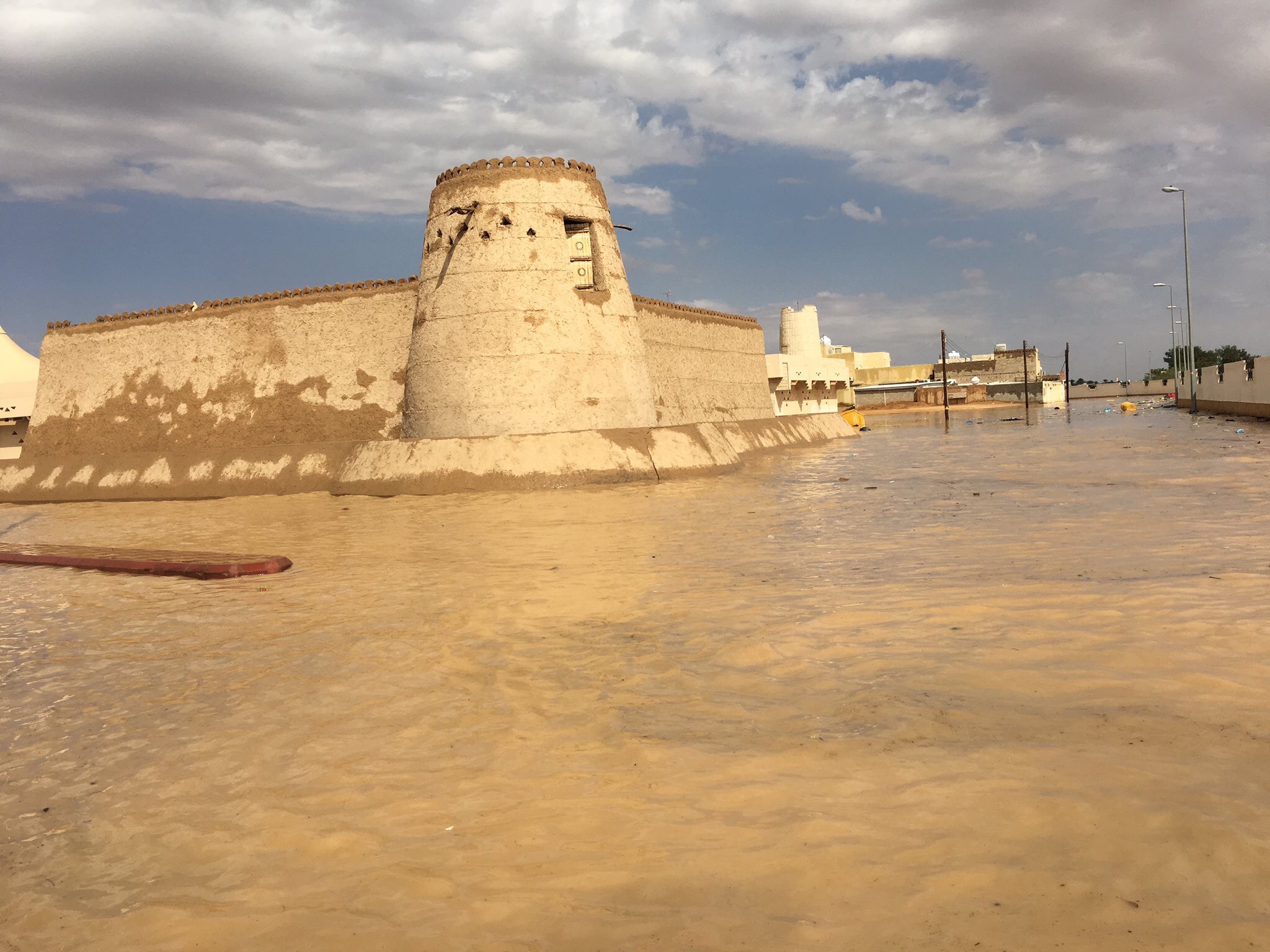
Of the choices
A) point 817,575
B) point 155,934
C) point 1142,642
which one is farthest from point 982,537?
point 155,934

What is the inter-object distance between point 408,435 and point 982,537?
13.0m

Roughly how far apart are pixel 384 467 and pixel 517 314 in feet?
12.3

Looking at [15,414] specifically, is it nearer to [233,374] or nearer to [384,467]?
[233,374]

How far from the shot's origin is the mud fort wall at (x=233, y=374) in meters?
21.3

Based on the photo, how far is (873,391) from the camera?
3474 inches

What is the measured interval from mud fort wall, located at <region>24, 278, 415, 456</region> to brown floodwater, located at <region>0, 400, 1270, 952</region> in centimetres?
1224

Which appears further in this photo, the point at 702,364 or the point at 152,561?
the point at 702,364

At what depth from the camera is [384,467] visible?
18.3 m

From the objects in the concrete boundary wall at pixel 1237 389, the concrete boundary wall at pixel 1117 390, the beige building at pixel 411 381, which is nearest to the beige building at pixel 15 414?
the beige building at pixel 411 381

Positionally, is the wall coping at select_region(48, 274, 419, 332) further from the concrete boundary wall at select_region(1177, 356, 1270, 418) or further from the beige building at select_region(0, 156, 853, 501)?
the concrete boundary wall at select_region(1177, 356, 1270, 418)

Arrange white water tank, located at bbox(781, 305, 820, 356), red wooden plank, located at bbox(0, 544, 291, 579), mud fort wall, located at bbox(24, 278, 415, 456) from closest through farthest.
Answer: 1. red wooden plank, located at bbox(0, 544, 291, 579)
2. mud fort wall, located at bbox(24, 278, 415, 456)
3. white water tank, located at bbox(781, 305, 820, 356)

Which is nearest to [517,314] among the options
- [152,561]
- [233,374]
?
[233,374]

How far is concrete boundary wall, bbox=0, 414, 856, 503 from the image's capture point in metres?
17.5

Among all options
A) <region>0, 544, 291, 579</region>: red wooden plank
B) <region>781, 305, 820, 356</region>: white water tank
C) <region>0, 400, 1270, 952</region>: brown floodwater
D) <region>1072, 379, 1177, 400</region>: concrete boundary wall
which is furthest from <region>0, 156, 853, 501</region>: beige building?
<region>1072, 379, 1177, 400</region>: concrete boundary wall
